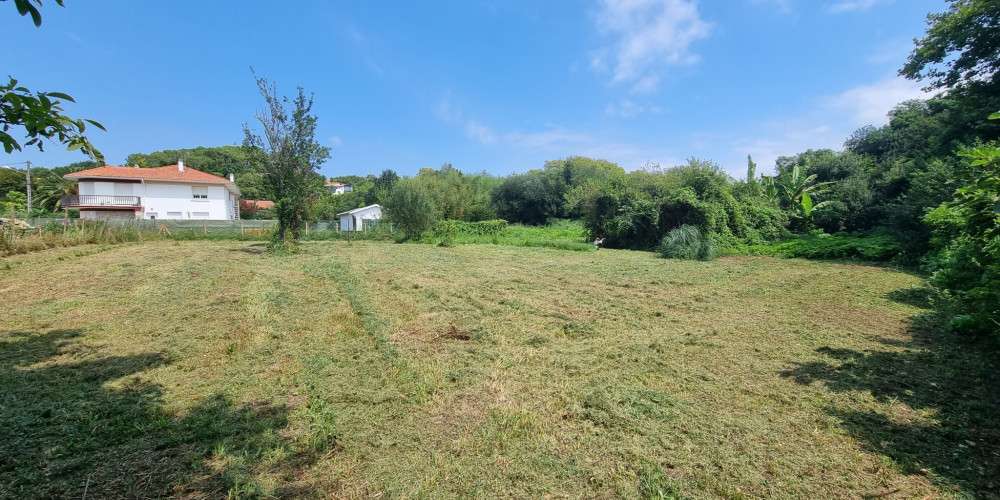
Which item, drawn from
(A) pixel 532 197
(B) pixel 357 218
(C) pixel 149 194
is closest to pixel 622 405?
(A) pixel 532 197

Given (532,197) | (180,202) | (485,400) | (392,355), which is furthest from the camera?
(532,197)

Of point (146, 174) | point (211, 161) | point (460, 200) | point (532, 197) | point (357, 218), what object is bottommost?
point (357, 218)

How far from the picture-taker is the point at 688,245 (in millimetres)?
14922

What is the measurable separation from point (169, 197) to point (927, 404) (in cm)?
4224

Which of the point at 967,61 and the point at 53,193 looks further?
the point at 53,193

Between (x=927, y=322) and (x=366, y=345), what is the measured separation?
738cm

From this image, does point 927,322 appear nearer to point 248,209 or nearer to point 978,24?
point 978,24

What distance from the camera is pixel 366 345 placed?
454 cm

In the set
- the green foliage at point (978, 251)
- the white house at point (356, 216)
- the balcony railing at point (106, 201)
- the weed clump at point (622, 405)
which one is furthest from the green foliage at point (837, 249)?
the balcony railing at point (106, 201)

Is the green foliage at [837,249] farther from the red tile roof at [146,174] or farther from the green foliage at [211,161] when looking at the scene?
the green foliage at [211,161]

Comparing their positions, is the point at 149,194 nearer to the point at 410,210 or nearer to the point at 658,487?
the point at 410,210

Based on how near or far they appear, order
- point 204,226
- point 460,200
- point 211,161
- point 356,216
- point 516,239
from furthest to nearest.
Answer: point 211,161 → point 356,216 → point 460,200 → point 204,226 → point 516,239

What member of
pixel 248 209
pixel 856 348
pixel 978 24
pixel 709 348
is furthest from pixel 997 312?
pixel 248 209

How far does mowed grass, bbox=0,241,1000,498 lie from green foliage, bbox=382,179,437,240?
51.7 ft
